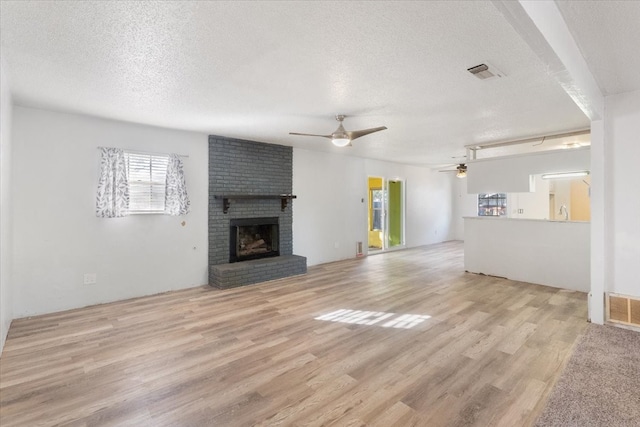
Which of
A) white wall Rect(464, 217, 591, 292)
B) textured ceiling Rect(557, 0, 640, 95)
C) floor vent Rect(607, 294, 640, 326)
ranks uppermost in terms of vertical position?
textured ceiling Rect(557, 0, 640, 95)

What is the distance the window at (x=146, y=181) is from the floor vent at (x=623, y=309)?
5.88 meters

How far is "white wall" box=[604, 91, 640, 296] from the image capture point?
327 centimetres

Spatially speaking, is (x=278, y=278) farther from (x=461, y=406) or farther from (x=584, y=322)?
(x=584, y=322)

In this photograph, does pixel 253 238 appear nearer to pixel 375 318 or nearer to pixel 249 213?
pixel 249 213

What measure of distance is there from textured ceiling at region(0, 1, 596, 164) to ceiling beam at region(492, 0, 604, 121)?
0.26 m

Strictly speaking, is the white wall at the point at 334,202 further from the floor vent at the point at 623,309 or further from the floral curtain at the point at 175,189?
the floor vent at the point at 623,309

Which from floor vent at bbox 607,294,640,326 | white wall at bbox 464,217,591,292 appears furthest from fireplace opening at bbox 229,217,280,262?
floor vent at bbox 607,294,640,326

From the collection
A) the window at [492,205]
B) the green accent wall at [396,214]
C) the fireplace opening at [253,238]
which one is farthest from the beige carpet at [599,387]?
the window at [492,205]

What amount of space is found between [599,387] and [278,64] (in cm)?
349

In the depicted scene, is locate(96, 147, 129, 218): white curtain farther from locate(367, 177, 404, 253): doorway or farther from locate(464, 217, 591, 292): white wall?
locate(367, 177, 404, 253): doorway

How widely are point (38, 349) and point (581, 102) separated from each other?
552 cm

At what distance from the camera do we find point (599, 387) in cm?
224

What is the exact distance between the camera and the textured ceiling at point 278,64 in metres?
1.92

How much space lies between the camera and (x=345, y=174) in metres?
7.45
